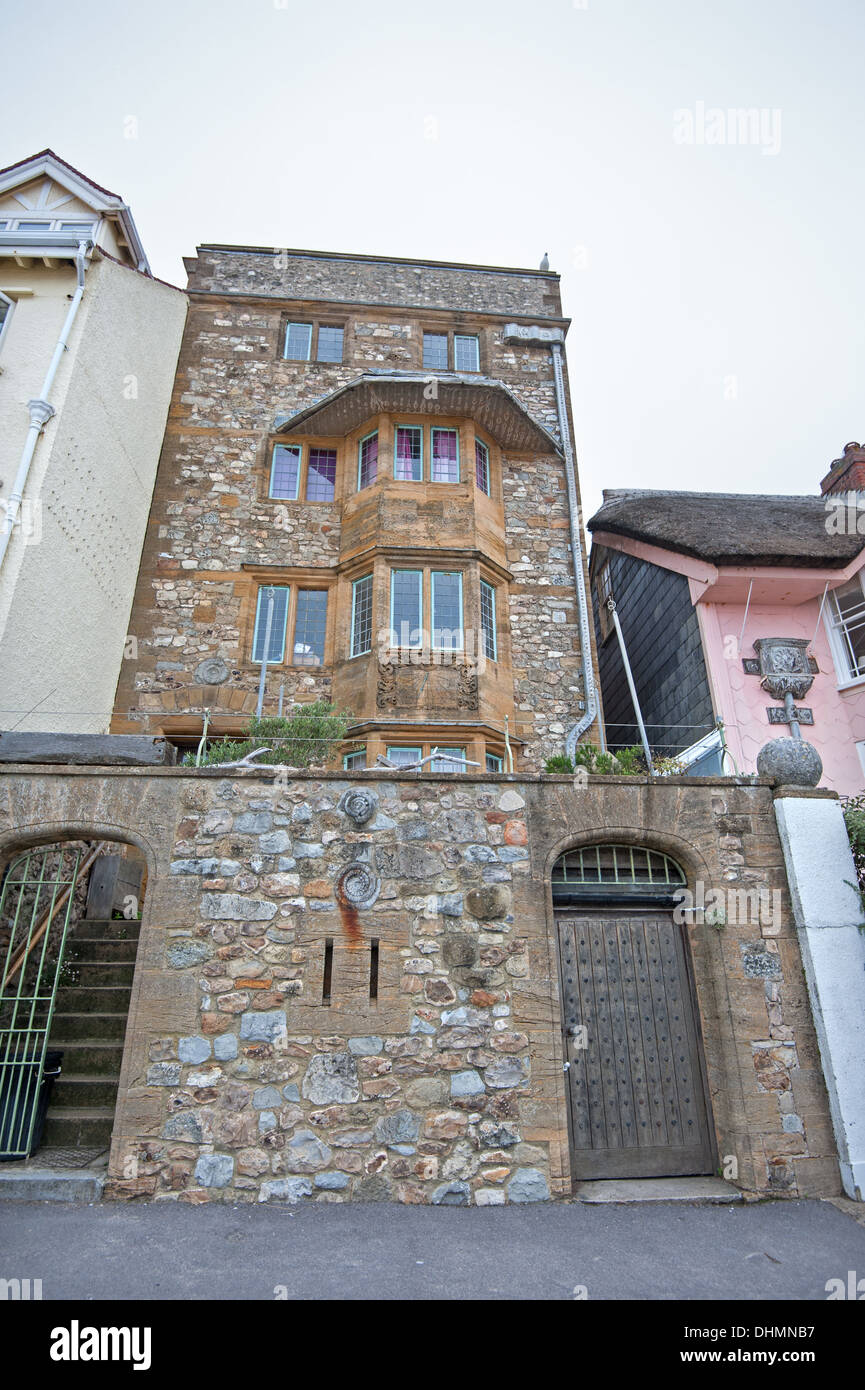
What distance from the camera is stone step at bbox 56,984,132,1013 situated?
23.0 feet

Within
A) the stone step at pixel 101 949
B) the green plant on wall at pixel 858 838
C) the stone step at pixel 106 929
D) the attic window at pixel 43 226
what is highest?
the attic window at pixel 43 226

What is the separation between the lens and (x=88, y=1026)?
22.4 feet

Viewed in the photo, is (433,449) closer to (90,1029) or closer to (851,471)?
(851,471)

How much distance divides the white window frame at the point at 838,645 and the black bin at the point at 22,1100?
39.2ft

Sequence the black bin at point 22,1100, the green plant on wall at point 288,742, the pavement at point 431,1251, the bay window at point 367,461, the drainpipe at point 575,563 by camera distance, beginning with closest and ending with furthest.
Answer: the pavement at point 431,1251 < the black bin at point 22,1100 < the green plant on wall at point 288,742 < the drainpipe at point 575,563 < the bay window at point 367,461

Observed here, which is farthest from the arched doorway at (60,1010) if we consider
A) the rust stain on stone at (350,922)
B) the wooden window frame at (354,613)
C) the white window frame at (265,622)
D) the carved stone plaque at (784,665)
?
the carved stone plaque at (784,665)

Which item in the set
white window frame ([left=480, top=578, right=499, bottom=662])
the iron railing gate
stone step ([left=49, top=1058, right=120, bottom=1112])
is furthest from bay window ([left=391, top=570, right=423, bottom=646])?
stone step ([left=49, top=1058, right=120, bottom=1112])

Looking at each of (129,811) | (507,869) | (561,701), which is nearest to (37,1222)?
(129,811)

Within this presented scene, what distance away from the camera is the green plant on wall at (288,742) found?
818 centimetres

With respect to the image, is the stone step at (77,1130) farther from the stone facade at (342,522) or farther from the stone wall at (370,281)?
the stone wall at (370,281)

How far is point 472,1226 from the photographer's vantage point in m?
5.11

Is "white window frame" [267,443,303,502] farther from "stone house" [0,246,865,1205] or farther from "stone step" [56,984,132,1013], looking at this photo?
"stone step" [56,984,132,1013]

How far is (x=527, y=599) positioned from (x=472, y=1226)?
33.0 feet

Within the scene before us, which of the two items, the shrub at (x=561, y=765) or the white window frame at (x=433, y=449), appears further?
the white window frame at (x=433, y=449)
